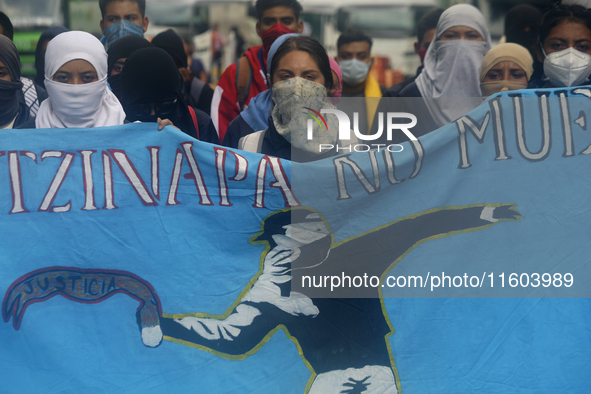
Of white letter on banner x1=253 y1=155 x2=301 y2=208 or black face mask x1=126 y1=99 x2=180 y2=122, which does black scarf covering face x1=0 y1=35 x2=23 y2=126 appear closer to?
black face mask x1=126 y1=99 x2=180 y2=122

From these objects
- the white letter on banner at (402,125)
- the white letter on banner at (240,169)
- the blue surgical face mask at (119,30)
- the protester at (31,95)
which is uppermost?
the blue surgical face mask at (119,30)

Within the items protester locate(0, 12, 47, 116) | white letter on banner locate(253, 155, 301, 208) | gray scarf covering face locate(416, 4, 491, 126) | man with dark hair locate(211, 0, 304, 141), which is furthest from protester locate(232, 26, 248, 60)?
white letter on banner locate(253, 155, 301, 208)

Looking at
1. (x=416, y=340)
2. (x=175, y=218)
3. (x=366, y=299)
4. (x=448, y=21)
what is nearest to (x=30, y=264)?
(x=175, y=218)

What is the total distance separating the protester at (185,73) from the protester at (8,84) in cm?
133

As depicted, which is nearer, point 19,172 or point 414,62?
point 19,172

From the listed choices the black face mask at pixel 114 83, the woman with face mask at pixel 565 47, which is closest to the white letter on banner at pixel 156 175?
the black face mask at pixel 114 83

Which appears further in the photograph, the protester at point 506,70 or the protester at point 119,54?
the protester at point 119,54

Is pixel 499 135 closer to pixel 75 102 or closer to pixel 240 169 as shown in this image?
pixel 240 169

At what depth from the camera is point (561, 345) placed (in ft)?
8.32

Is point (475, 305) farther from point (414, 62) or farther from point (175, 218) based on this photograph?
point (414, 62)

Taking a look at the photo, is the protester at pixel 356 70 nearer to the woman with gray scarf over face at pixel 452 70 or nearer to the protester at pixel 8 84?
the woman with gray scarf over face at pixel 452 70

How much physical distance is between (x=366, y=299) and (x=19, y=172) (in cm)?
159

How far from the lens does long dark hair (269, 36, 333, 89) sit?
2.90 m

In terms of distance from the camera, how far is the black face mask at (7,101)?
3.09 m
